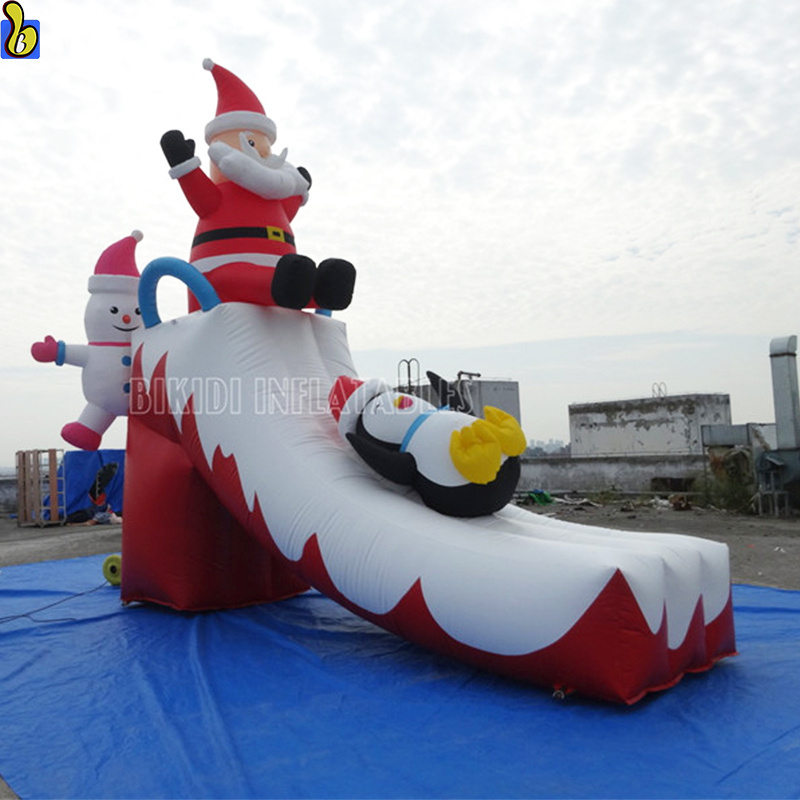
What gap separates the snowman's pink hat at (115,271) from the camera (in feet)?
15.2

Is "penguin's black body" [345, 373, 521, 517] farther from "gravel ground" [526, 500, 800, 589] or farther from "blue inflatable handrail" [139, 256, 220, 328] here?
"gravel ground" [526, 500, 800, 589]

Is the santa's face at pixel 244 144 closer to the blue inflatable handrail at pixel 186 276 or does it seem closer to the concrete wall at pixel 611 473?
the blue inflatable handrail at pixel 186 276

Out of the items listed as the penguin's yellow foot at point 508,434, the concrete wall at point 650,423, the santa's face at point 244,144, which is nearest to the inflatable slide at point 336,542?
the penguin's yellow foot at point 508,434

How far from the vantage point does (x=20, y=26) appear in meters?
4.02

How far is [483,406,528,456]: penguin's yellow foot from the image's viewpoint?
2.91 metres

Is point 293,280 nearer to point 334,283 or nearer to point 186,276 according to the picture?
point 334,283

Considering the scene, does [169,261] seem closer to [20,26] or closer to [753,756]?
[20,26]

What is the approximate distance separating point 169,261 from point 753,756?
3313 millimetres

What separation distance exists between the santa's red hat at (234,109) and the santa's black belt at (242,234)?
0.62 metres

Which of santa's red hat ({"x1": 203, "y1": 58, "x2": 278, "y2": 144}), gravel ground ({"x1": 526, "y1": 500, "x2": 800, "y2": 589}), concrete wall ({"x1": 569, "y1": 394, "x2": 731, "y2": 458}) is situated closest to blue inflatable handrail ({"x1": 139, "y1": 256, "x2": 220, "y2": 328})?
santa's red hat ({"x1": 203, "y1": 58, "x2": 278, "y2": 144})

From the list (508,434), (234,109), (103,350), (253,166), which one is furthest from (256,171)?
(508,434)

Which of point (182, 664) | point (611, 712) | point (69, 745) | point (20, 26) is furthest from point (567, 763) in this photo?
point (20, 26)

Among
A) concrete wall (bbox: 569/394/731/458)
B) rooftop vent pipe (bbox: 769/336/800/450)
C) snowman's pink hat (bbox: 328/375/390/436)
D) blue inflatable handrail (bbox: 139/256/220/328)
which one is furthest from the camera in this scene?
concrete wall (bbox: 569/394/731/458)

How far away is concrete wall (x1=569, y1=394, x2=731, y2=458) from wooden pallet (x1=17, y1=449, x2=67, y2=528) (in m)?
10.4
